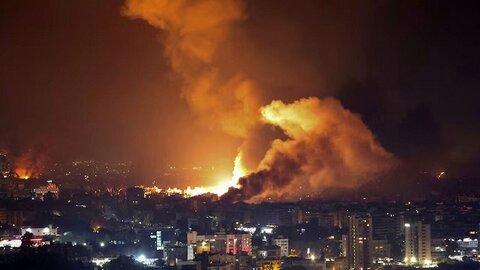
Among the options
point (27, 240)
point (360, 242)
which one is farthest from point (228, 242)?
point (27, 240)

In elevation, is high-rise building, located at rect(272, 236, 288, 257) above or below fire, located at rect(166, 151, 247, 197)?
below

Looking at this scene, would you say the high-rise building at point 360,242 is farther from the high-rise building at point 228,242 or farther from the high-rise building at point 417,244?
the high-rise building at point 228,242

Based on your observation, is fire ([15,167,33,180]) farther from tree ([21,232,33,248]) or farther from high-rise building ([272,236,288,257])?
tree ([21,232,33,248])

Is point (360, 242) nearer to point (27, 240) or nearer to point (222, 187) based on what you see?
point (27, 240)

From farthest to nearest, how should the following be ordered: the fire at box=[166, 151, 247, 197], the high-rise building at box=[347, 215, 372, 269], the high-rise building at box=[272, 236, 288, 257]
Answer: the fire at box=[166, 151, 247, 197] < the high-rise building at box=[272, 236, 288, 257] < the high-rise building at box=[347, 215, 372, 269]

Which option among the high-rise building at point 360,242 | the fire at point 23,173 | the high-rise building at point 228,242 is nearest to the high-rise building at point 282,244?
the high-rise building at point 228,242

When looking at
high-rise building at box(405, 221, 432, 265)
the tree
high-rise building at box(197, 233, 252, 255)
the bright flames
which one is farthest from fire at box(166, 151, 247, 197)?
the tree

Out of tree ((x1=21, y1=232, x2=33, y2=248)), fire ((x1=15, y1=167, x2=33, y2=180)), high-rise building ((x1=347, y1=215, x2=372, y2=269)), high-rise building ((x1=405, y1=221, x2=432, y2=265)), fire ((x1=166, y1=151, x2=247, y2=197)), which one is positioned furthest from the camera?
fire ((x1=15, y1=167, x2=33, y2=180))
